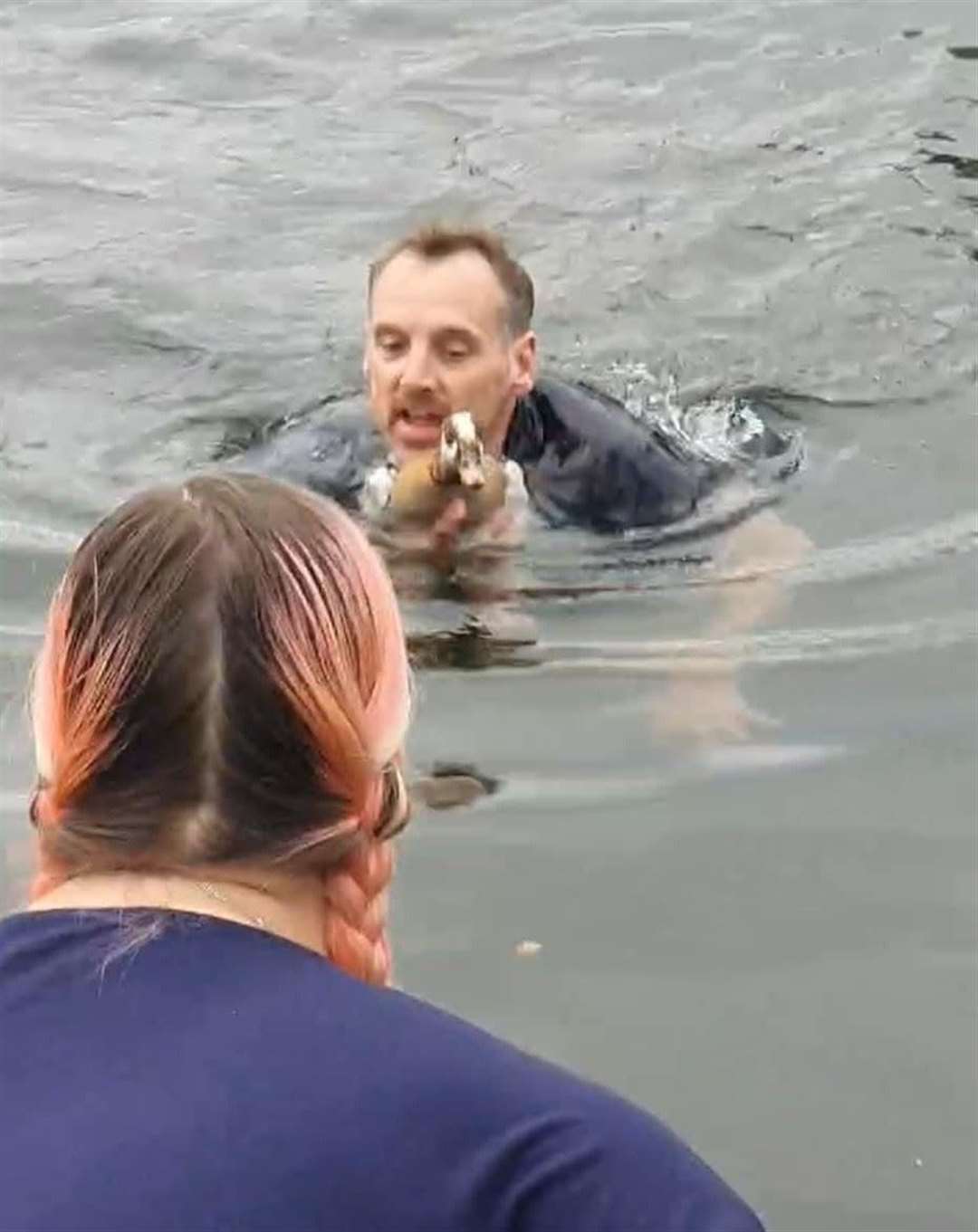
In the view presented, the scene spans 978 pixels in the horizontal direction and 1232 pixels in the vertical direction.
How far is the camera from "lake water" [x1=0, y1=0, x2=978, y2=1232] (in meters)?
3.70

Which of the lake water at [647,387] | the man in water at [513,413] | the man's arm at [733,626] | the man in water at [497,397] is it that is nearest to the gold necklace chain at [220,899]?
the lake water at [647,387]

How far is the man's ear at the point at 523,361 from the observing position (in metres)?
5.66

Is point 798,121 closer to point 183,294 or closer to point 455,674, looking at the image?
point 183,294

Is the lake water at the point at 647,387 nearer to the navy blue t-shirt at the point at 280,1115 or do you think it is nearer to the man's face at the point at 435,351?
the man's face at the point at 435,351

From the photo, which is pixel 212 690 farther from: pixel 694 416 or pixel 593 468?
pixel 694 416

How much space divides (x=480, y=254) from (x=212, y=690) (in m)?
3.85

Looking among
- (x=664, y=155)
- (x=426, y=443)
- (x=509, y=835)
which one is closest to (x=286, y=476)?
(x=426, y=443)

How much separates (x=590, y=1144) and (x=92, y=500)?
4.38m

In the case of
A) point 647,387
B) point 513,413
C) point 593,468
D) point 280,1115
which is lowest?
point 647,387

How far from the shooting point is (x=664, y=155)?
28.8 feet

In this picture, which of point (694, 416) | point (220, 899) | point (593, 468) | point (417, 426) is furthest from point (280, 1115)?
point (694, 416)

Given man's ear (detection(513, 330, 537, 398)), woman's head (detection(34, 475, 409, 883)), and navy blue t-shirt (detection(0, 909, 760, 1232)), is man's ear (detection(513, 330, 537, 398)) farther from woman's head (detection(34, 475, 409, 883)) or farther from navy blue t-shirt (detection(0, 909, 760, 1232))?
navy blue t-shirt (detection(0, 909, 760, 1232))

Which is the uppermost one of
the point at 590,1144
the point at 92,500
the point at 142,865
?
the point at 142,865

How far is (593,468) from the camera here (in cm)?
578
